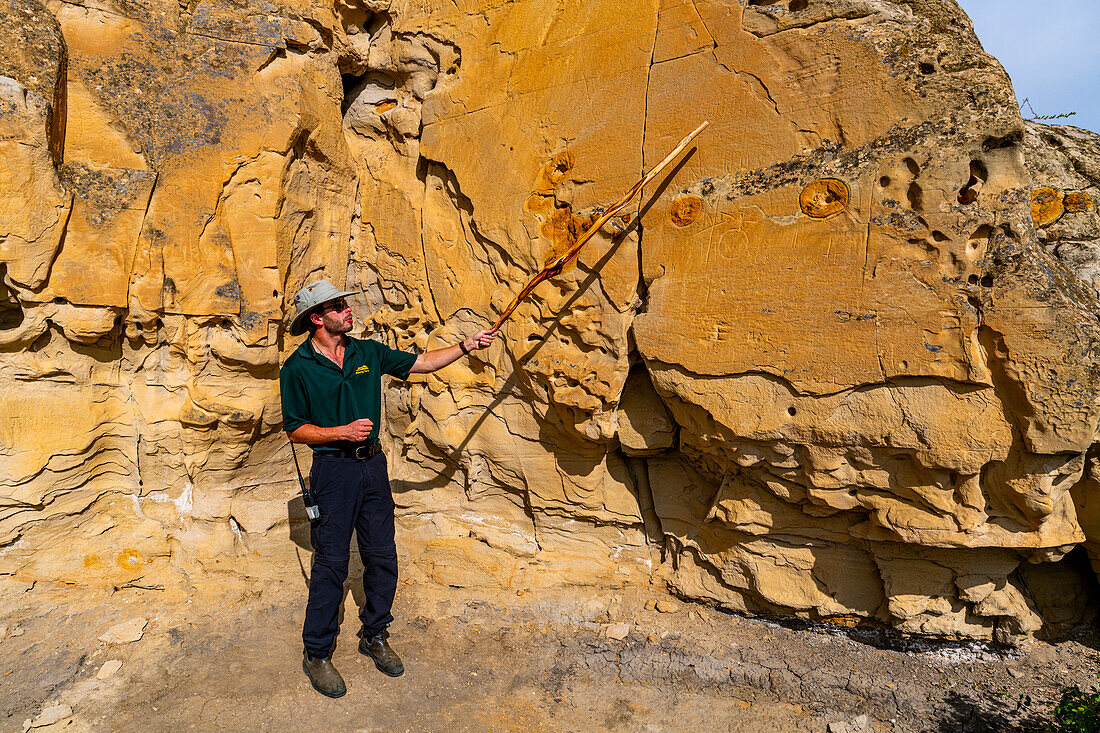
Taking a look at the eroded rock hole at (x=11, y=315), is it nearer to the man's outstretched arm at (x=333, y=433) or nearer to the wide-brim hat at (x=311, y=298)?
the wide-brim hat at (x=311, y=298)

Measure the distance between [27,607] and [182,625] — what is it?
0.85m

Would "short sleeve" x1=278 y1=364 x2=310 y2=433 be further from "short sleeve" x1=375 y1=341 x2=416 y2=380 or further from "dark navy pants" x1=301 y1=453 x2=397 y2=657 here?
"short sleeve" x1=375 y1=341 x2=416 y2=380

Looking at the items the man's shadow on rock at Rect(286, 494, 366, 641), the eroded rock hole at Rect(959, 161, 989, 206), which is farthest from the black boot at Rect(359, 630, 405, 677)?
the eroded rock hole at Rect(959, 161, 989, 206)

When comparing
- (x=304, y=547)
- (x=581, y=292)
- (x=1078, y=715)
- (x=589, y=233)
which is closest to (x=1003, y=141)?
(x=589, y=233)

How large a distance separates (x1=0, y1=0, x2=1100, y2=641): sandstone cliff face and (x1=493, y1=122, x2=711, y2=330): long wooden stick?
87mm

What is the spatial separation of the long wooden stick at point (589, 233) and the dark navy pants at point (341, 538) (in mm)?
996

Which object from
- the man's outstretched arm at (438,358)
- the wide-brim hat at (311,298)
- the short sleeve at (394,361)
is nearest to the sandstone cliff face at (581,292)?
the man's outstretched arm at (438,358)

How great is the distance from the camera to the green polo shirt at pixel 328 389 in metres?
2.85

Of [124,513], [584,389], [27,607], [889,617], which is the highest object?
[584,389]

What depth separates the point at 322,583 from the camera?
2.87 meters

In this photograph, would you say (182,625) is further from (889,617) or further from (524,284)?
(889,617)

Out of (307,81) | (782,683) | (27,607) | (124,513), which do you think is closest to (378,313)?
(307,81)

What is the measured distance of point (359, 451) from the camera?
2945 millimetres

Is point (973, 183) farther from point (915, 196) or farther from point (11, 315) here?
point (11, 315)
